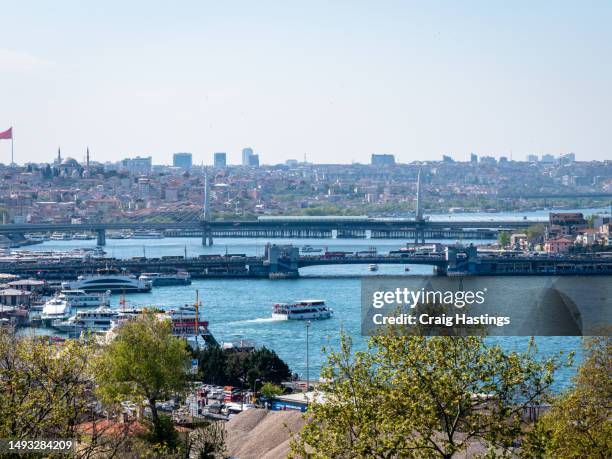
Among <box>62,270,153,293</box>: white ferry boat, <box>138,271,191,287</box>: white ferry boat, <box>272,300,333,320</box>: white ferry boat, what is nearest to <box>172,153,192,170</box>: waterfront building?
<box>138,271,191,287</box>: white ferry boat

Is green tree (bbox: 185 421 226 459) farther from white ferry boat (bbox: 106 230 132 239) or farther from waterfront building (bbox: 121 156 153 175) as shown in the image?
waterfront building (bbox: 121 156 153 175)

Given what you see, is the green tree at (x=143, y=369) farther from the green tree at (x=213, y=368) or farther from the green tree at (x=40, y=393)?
the green tree at (x=213, y=368)

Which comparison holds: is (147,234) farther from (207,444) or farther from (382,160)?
(382,160)

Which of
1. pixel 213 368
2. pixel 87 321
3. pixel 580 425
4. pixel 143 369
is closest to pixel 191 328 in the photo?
pixel 87 321

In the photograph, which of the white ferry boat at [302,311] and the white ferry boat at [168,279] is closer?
the white ferry boat at [302,311]

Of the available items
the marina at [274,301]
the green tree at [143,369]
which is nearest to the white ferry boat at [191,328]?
the marina at [274,301]

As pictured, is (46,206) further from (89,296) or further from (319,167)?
(319,167)

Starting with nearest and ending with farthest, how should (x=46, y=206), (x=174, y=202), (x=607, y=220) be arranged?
1. (x=607, y=220)
2. (x=46, y=206)
3. (x=174, y=202)

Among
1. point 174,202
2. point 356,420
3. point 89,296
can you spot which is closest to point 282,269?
point 89,296
